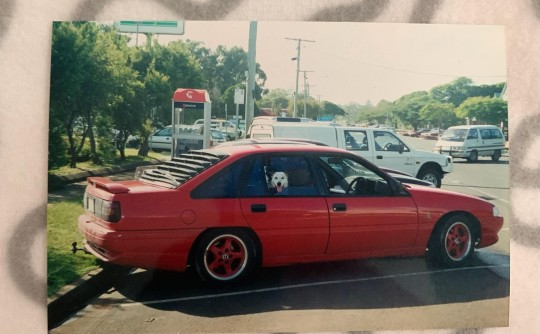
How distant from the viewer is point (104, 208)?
2787 millimetres

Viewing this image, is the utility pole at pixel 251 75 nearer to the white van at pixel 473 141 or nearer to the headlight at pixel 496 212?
the white van at pixel 473 141

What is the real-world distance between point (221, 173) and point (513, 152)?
189 cm

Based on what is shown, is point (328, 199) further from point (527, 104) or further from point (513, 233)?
point (527, 104)

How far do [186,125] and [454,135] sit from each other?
1.67 meters

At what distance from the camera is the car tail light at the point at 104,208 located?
2.76 metres

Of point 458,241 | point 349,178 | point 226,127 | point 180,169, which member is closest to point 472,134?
point 458,241

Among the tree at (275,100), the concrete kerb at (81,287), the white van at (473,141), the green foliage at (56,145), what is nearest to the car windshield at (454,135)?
the white van at (473,141)

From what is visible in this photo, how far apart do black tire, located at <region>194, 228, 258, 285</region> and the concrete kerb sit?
1.39 ft

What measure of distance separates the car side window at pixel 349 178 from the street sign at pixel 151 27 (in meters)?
1.14

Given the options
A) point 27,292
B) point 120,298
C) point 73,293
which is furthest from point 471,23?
point 27,292

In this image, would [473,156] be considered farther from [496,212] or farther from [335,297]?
[335,297]

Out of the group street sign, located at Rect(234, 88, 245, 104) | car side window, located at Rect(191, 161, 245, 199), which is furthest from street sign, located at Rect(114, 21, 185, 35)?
car side window, located at Rect(191, 161, 245, 199)

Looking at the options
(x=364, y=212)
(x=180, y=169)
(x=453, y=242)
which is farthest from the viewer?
(x=453, y=242)

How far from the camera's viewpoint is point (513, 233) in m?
3.22
